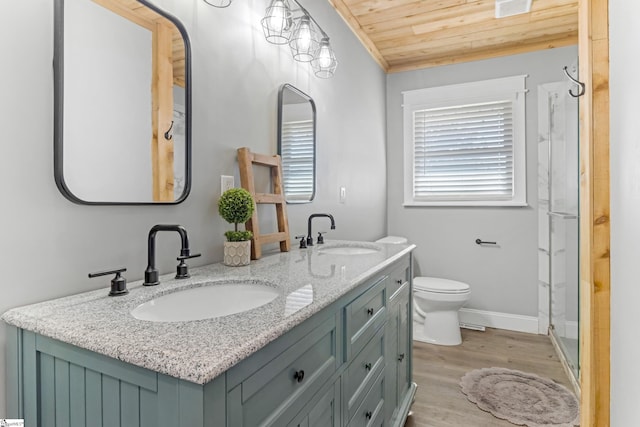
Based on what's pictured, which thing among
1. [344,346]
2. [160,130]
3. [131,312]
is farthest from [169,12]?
[344,346]

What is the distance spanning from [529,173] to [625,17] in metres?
2.36

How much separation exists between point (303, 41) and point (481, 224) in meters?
2.38

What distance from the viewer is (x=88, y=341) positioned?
2.16 ft

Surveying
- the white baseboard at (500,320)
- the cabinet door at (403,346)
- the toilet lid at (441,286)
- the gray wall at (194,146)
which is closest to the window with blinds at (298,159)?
the gray wall at (194,146)

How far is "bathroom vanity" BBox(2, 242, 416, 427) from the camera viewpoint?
593mm

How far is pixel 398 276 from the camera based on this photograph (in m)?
1.73

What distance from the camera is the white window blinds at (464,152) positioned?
3.21m

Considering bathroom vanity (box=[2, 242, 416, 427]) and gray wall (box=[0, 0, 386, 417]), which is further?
gray wall (box=[0, 0, 386, 417])

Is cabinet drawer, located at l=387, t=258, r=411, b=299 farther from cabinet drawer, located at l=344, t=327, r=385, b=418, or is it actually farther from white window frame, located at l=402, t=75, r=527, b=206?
white window frame, located at l=402, t=75, r=527, b=206

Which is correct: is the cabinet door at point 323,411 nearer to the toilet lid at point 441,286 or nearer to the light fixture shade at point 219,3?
the light fixture shade at point 219,3

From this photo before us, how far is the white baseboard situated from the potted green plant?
8.88 ft

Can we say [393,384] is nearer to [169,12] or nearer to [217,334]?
[217,334]

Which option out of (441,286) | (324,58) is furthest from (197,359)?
(441,286)

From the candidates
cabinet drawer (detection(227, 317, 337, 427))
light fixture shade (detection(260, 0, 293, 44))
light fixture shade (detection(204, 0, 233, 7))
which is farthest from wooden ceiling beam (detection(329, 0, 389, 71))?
cabinet drawer (detection(227, 317, 337, 427))
